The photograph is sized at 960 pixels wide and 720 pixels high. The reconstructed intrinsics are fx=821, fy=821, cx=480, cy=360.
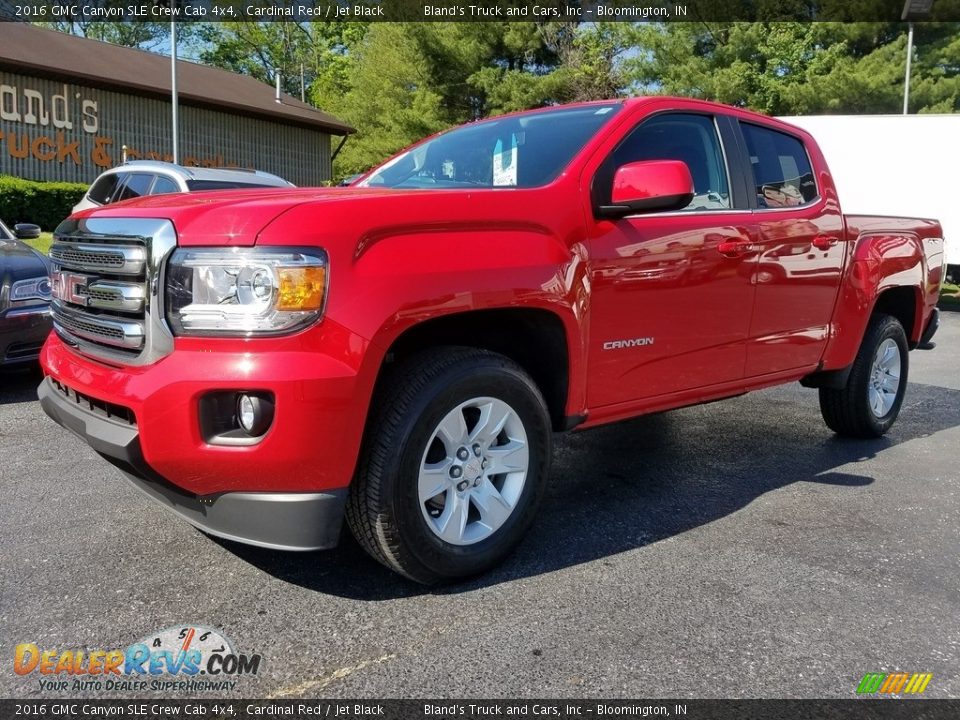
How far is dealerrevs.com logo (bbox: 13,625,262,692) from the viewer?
2369 mm

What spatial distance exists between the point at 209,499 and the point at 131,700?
61 cm

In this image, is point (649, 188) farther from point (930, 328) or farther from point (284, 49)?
point (284, 49)

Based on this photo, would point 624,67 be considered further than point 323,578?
Yes

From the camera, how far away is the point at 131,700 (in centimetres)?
230

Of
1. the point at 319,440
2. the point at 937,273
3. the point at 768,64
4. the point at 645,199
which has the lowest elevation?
the point at 319,440

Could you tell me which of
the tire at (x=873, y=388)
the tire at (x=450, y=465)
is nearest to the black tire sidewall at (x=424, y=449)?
the tire at (x=450, y=465)

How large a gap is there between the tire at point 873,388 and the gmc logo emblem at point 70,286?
432 cm

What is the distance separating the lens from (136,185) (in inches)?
358

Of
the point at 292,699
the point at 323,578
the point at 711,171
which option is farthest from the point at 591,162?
the point at 292,699

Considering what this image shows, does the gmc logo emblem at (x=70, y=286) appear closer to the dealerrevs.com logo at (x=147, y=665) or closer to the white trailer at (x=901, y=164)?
the dealerrevs.com logo at (x=147, y=665)

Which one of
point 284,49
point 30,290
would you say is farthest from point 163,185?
point 284,49

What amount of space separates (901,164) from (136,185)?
44.6 feet

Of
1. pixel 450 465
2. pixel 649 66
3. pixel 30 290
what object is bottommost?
pixel 450 465

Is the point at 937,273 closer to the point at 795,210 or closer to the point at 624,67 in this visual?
the point at 795,210
